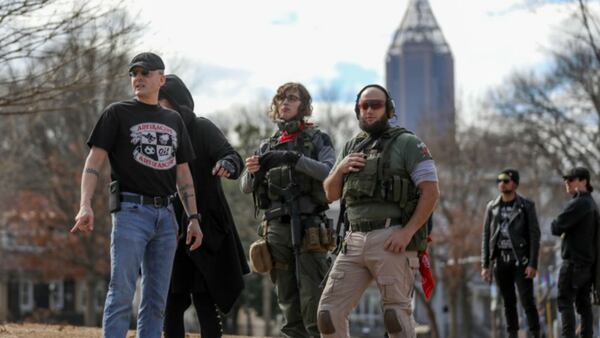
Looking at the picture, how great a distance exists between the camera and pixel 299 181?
26.7ft

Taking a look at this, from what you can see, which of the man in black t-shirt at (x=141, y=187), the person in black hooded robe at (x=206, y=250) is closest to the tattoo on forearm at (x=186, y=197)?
the man in black t-shirt at (x=141, y=187)

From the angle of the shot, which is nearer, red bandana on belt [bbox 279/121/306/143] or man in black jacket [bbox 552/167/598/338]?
red bandana on belt [bbox 279/121/306/143]

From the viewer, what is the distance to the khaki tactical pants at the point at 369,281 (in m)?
6.88

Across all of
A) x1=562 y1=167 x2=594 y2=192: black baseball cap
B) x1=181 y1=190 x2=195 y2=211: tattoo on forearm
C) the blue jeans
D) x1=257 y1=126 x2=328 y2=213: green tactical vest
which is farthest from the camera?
x1=562 y1=167 x2=594 y2=192: black baseball cap

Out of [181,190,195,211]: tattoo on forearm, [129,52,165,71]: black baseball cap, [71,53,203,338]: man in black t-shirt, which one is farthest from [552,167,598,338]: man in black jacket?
[129,52,165,71]: black baseball cap

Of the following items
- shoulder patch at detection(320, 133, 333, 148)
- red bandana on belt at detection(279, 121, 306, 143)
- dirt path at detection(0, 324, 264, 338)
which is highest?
red bandana on belt at detection(279, 121, 306, 143)

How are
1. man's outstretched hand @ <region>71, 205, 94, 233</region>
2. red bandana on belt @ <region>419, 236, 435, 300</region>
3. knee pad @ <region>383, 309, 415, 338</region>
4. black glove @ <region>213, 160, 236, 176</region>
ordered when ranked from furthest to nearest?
black glove @ <region>213, 160, 236, 176</region> < red bandana on belt @ <region>419, 236, 435, 300</region> < knee pad @ <region>383, 309, 415, 338</region> < man's outstretched hand @ <region>71, 205, 94, 233</region>

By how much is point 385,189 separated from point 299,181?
4.50 ft

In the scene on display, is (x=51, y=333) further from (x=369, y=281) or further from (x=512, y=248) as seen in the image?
(x=512, y=248)

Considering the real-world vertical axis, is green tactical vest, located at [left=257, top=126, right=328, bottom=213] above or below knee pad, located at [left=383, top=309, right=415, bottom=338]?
above

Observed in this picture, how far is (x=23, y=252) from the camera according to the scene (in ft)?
172

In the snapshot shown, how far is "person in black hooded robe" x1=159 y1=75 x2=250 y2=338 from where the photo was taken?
8164 mm

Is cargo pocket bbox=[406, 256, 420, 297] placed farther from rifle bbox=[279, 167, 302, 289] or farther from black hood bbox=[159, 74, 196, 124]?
black hood bbox=[159, 74, 196, 124]

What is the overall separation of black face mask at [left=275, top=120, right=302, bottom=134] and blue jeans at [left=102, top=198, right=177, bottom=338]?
144 centimetres
